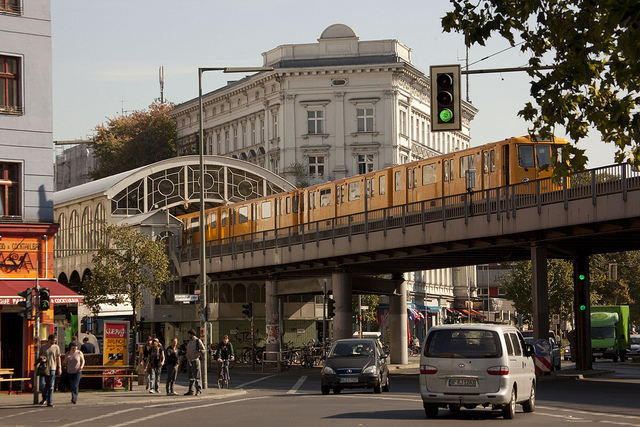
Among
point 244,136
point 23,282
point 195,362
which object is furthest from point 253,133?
point 195,362

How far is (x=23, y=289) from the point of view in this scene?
32656 mm

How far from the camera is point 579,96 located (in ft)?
41.8

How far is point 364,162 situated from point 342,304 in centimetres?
3912

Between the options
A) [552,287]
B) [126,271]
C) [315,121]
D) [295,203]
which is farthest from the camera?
[315,121]

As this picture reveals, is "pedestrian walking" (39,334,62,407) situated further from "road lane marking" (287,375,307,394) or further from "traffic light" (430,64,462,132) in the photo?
"traffic light" (430,64,462,132)

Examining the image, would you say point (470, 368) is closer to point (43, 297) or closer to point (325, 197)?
point (43, 297)

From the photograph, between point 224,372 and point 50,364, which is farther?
point 224,372

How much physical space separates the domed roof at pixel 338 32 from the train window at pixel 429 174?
1838 inches

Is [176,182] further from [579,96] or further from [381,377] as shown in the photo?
[579,96]

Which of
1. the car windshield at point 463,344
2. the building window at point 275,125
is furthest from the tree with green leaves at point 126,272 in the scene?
the building window at point 275,125

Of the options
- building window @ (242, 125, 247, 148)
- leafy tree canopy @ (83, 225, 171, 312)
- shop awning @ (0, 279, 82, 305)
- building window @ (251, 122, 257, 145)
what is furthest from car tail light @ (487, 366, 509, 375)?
building window @ (242, 125, 247, 148)

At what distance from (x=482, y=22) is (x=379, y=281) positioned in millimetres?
43947

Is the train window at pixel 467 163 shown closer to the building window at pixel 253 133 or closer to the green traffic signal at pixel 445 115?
the green traffic signal at pixel 445 115

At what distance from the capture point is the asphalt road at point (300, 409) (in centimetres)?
2062
